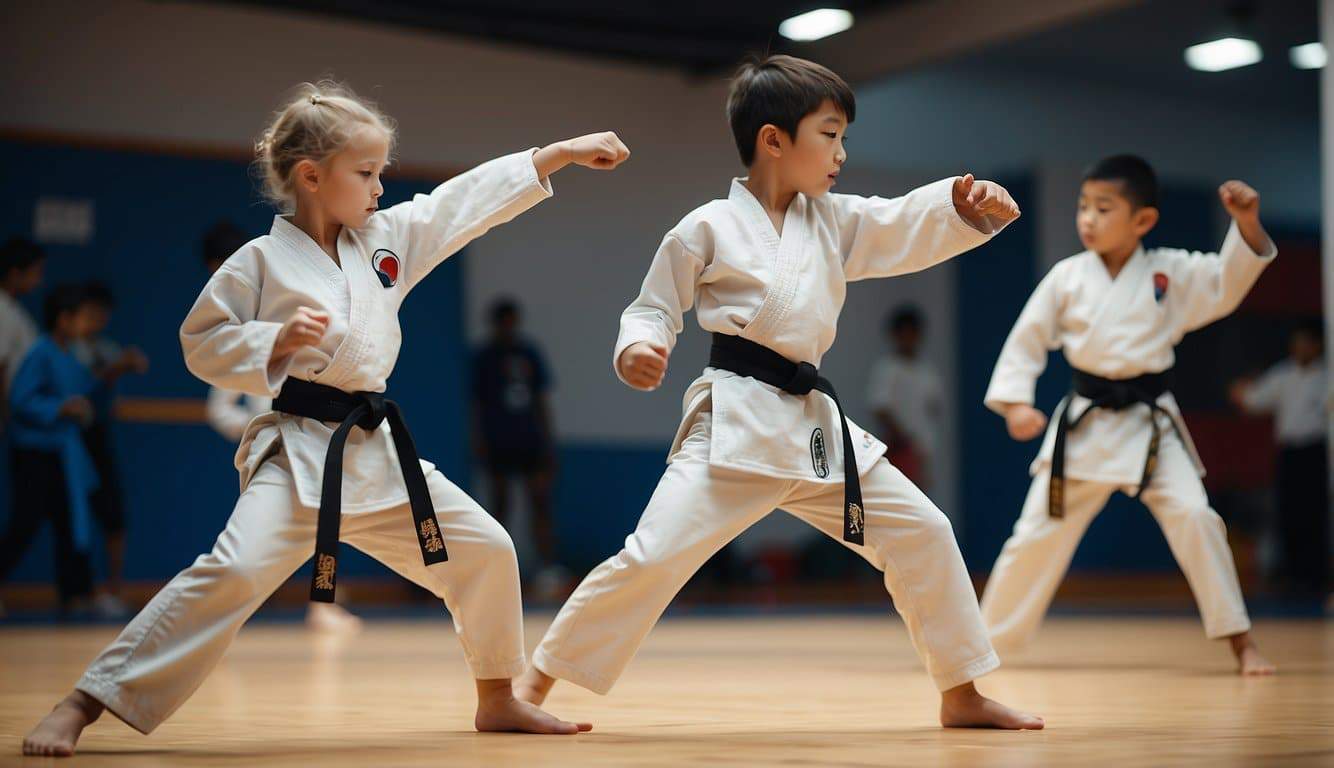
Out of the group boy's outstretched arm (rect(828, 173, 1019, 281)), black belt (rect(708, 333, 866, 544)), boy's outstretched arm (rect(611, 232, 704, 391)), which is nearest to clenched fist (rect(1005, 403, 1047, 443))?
boy's outstretched arm (rect(828, 173, 1019, 281))

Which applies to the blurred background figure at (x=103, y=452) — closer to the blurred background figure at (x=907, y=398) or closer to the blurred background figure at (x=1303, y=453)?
the blurred background figure at (x=907, y=398)

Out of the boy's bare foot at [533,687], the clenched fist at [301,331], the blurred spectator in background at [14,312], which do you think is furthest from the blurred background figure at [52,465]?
the clenched fist at [301,331]

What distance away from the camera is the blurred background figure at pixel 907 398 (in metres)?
10.0

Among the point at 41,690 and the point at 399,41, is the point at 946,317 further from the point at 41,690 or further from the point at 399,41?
the point at 41,690

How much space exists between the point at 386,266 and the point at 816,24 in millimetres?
6941

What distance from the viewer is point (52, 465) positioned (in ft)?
24.0

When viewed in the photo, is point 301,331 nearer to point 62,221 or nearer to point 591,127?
point 62,221

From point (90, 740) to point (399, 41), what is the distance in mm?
7610

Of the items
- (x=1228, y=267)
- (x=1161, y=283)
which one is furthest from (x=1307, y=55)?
(x=1228, y=267)

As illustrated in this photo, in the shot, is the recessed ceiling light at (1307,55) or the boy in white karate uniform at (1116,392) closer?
the boy in white karate uniform at (1116,392)

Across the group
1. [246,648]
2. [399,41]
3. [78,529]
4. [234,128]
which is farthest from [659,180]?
[246,648]

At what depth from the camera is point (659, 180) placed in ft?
34.6

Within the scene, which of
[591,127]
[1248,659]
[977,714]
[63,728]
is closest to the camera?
[63,728]

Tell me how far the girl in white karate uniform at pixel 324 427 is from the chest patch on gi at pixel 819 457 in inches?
21.4
